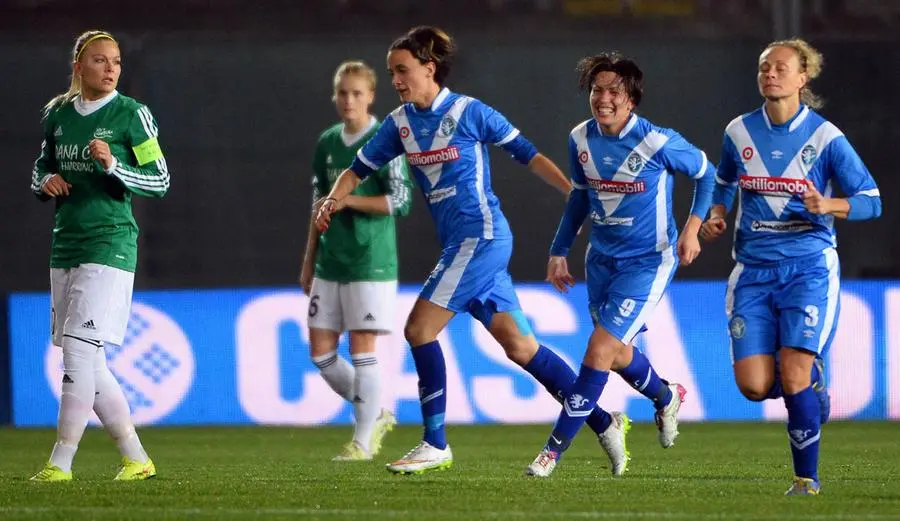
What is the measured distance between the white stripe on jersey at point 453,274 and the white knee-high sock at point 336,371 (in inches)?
64.4

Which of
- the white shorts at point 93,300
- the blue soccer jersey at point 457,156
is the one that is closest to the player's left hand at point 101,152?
the white shorts at point 93,300

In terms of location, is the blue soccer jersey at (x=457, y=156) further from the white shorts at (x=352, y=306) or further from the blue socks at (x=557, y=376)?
the white shorts at (x=352, y=306)

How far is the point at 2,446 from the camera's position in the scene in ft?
30.8

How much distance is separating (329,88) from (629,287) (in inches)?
243

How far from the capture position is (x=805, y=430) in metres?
5.65

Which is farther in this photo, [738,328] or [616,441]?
[616,441]

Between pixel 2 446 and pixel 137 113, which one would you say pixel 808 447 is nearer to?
pixel 137 113

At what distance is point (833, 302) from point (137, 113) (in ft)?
9.00

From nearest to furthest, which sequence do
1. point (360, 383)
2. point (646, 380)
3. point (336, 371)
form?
point (646, 380) → point (360, 383) → point (336, 371)

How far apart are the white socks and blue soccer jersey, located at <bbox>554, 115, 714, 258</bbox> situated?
5.68ft

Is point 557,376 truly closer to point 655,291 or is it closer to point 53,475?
point 655,291

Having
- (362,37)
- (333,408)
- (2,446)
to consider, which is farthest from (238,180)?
(2,446)

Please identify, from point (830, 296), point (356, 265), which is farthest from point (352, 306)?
point (830, 296)

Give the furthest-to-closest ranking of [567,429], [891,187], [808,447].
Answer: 1. [891,187]
2. [567,429]
3. [808,447]
